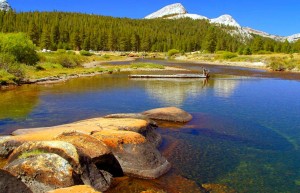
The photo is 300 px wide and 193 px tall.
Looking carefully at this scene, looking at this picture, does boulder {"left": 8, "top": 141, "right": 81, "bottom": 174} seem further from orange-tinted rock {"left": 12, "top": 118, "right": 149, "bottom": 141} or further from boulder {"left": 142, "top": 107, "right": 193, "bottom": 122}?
boulder {"left": 142, "top": 107, "right": 193, "bottom": 122}

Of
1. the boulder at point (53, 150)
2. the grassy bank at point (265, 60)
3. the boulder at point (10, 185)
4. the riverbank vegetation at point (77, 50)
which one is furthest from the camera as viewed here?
the grassy bank at point (265, 60)

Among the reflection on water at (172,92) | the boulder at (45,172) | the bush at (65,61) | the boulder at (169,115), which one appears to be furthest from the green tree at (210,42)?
the boulder at (45,172)

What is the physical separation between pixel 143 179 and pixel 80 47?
167m

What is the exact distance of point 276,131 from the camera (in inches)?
962

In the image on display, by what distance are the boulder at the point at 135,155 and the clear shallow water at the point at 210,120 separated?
1203 millimetres

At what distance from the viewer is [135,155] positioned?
16.4m

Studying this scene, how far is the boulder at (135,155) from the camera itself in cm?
1598

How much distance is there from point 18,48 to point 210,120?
4504 centimetres

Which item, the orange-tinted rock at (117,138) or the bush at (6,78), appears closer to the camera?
the orange-tinted rock at (117,138)

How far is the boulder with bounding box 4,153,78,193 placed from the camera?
41.2ft

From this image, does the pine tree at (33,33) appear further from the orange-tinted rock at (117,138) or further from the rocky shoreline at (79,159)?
the orange-tinted rock at (117,138)

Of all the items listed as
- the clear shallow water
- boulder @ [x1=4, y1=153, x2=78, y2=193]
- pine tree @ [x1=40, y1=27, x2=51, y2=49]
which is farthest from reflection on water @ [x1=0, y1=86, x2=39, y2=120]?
pine tree @ [x1=40, y1=27, x2=51, y2=49]

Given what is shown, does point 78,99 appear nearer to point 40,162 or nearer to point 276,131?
point 276,131

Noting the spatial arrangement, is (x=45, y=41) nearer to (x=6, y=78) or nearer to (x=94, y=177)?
(x=6, y=78)
